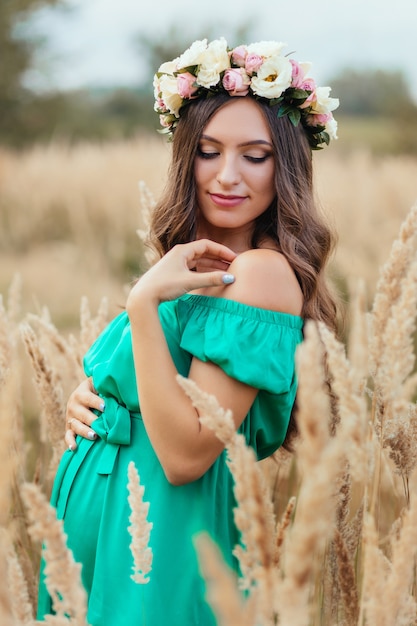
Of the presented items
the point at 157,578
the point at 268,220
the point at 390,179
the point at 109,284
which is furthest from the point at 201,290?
the point at 390,179

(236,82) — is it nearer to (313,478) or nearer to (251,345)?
(251,345)

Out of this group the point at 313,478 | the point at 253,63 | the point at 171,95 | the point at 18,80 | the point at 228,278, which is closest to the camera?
the point at 313,478

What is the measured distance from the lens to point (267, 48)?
1936 millimetres

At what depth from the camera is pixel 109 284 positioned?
5926 millimetres

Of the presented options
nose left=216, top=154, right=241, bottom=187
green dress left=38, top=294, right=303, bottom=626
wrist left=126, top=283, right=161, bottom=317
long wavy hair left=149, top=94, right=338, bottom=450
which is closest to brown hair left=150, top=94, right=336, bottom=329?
long wavy hair left=149, top=94, right=338, bottom=450

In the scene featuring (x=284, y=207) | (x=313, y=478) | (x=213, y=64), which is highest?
(x=213, y=64)

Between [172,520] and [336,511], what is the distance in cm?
39

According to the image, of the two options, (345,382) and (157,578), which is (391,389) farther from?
(157,578)

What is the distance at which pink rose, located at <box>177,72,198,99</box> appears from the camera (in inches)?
74.5

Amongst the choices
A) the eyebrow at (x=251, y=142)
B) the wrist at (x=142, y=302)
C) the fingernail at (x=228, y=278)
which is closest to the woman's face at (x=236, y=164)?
the eyebrow at (x=251, y=142)

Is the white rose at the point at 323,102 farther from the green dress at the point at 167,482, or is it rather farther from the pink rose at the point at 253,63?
the green dress at the point at 167,482

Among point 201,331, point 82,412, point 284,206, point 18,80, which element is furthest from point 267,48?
point 18,80

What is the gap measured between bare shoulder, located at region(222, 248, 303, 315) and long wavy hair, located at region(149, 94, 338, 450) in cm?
9

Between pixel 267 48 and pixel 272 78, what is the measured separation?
0.36ft
